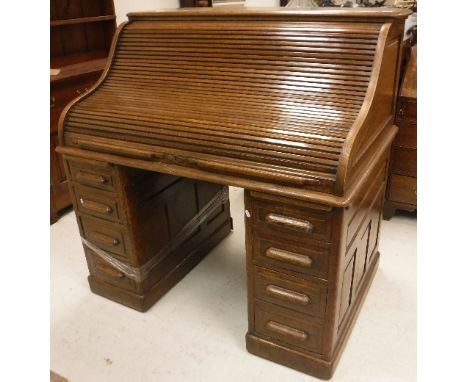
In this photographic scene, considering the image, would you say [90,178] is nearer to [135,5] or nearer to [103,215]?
[103,215]

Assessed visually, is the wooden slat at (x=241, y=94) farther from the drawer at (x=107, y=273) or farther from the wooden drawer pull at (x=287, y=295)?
the drawer at (x=107, y=273)

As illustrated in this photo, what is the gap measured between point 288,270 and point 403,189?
141 cm

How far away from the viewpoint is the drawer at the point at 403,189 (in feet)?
8.81

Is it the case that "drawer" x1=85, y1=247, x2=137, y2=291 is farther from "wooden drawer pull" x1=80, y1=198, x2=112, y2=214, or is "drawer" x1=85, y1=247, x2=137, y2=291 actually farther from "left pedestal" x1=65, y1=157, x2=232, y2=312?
"wooden drawer pull" x1=80, y1=198, x2=112, y2=214

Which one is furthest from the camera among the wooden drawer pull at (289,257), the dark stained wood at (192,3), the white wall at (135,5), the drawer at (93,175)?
the dark stained wood at (192,3)

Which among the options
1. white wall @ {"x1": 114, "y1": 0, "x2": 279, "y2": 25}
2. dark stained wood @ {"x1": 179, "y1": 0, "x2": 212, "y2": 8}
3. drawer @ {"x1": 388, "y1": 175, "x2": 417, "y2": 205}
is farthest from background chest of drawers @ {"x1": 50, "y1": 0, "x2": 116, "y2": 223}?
drawer @ {"x1": 388, "y1": 175, "x2": 417, "y2": 205}

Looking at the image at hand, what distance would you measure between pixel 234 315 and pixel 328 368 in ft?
1.82

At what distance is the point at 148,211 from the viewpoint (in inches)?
82.1

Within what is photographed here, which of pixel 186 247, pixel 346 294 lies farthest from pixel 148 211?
pixel 346 294

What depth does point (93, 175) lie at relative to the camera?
6.37 ft

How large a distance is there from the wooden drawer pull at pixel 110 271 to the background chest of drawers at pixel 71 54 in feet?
3.07

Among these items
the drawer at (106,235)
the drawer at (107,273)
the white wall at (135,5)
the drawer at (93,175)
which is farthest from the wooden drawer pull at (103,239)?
the white wall at (135,5)

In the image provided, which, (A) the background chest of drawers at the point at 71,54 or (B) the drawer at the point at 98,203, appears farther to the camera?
(A) the background chest of drawers at the point at 71,54

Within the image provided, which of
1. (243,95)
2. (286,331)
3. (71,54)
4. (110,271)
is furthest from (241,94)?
(71,54)
